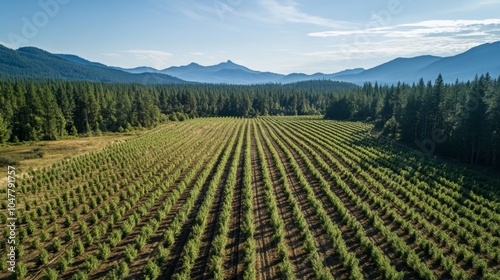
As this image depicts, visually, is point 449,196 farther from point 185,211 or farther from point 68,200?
point 68,200

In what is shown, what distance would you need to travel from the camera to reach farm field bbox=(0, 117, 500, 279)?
16.0 meters

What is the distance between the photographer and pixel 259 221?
21938 mm

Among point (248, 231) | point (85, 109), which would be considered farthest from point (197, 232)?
point (85, 109)

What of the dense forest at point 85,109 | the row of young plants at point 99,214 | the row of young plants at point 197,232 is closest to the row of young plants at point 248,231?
the row of young plants at point 197,232

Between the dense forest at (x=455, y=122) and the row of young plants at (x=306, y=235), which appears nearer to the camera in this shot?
the row of young plants at (x=306, y=235)

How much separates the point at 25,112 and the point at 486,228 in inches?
3149

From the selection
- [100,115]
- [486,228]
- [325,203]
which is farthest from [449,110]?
[100,115]

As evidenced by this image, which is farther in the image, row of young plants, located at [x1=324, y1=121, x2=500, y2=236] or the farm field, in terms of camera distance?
row of young plants, located at [x1=324, y1=121, x2=500, y2=236]

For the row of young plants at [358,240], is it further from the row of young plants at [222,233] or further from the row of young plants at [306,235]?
the row of young plants at [222,233]

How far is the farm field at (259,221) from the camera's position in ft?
52.4

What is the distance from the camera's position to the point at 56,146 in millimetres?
52281

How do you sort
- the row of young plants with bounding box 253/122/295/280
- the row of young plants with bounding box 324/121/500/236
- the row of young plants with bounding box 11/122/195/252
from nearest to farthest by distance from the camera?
the row of young plants with bounding box 253/122/295/280 < the row of young plants with bounding box 324/121/500/236 < the row of young plants with bounding box 11/122/195/252

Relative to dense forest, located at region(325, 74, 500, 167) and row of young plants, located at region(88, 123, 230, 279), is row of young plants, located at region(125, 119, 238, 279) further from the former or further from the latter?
dense forest, located at region(325, 74, 500, 167)

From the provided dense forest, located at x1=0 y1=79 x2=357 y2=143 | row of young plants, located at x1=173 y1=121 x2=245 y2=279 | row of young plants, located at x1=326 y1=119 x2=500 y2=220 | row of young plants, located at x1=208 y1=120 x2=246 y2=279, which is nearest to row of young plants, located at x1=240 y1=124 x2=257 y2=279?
row of young plants, located at x1=208 y1=120 x2=246 y2=279
